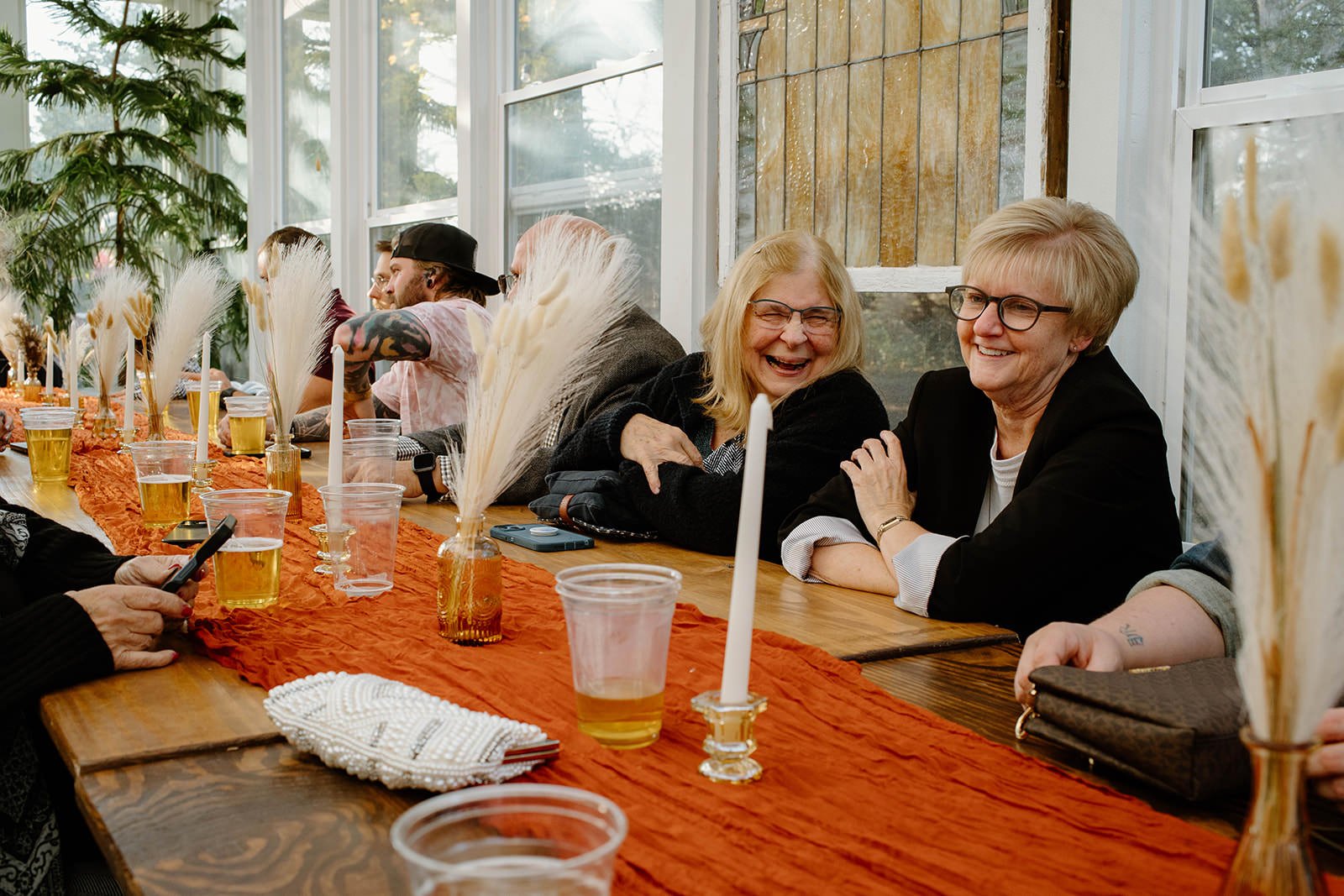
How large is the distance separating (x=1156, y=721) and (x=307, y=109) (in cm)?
719

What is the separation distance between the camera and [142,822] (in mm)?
903

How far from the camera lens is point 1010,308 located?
1.90m

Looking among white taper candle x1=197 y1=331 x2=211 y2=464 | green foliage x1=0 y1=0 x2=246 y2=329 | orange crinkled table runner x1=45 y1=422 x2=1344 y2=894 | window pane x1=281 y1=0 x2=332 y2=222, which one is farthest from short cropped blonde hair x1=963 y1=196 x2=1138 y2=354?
green foliage x1=0 y1=0 x2=246 y2=329

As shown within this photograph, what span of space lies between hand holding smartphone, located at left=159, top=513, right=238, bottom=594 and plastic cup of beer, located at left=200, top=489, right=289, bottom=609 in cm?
10

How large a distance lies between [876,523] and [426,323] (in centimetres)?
201

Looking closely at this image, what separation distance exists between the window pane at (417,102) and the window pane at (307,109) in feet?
2.09

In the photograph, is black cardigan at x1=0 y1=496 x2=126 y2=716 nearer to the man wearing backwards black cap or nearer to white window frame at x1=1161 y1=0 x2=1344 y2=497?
the man wearing backwards black cap

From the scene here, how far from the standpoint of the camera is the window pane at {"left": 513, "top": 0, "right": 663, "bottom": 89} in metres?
4.16

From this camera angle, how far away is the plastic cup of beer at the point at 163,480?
2.13 metres

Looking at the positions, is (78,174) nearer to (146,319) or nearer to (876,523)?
(146,319)

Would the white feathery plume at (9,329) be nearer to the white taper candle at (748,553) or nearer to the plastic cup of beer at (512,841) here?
the white taper candle at (748,553)

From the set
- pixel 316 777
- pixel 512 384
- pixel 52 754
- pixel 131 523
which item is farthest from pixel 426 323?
pixel 316 777

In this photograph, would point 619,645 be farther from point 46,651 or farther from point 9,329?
point 9,329

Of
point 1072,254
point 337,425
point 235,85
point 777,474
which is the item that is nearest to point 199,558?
point 337,425
